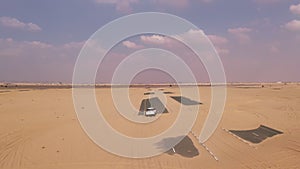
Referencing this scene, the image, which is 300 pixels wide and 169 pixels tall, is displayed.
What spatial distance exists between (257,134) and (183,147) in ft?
30.8

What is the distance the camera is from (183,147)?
77.7ft

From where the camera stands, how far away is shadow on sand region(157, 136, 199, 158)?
2185 cm

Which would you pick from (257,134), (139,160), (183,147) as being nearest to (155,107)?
(257,134)

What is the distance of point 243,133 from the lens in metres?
29.3

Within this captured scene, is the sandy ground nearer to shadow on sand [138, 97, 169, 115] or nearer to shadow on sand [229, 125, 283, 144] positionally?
shadow on sand [229, 125, 283, 144]

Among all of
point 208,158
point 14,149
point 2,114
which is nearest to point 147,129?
point 208,158

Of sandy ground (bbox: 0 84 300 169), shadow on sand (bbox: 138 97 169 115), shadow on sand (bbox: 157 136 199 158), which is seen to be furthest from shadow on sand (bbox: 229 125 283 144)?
shadow on sand (bbox: 138 97 169 115)

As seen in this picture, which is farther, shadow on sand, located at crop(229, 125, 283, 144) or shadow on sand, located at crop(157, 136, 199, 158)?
shadow on sand, located at crop(229, 125, 283, 144)

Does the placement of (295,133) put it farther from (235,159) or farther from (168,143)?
(168,143)

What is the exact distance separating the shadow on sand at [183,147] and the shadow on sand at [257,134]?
567cm

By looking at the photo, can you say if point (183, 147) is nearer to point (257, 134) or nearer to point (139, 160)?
point (139, 160)

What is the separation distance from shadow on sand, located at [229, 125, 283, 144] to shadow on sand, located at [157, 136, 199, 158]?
567cm

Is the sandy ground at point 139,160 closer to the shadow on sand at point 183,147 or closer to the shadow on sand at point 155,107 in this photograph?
the shadow on sand at point 183,147

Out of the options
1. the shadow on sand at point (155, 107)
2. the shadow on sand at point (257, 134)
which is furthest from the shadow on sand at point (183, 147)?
the shadow on sand at point (155, 107)
